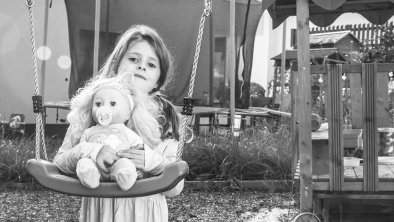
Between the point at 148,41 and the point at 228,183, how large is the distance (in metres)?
2.96

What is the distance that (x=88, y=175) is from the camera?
1884 millimetres

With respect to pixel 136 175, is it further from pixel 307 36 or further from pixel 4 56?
pixel 4 56

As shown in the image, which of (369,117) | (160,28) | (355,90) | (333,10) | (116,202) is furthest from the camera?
(160,28)

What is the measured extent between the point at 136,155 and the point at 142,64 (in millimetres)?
515

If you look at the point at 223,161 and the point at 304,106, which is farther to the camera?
the point at 223,161

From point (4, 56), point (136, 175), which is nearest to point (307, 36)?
point (136, 175)

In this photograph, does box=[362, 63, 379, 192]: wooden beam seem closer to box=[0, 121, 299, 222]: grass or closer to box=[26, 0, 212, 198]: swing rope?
box=[0, 121, 299, 222]: grass

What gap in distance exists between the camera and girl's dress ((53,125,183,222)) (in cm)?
205

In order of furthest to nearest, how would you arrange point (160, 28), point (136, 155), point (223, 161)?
point (160, 28)
point (223, 161)
point (136, 155)

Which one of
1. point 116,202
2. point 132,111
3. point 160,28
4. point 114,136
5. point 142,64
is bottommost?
point 116,202

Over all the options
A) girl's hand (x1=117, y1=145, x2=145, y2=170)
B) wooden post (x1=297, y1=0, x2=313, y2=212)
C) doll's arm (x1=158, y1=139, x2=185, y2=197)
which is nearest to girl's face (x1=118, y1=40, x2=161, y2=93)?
doll's arm (x1=158, y1=139, x2=185, y2=197)

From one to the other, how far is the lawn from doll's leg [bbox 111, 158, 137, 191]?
2.36 m

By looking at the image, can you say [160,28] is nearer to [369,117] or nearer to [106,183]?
[369,117]

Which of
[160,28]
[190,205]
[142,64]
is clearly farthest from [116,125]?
[160,28]
